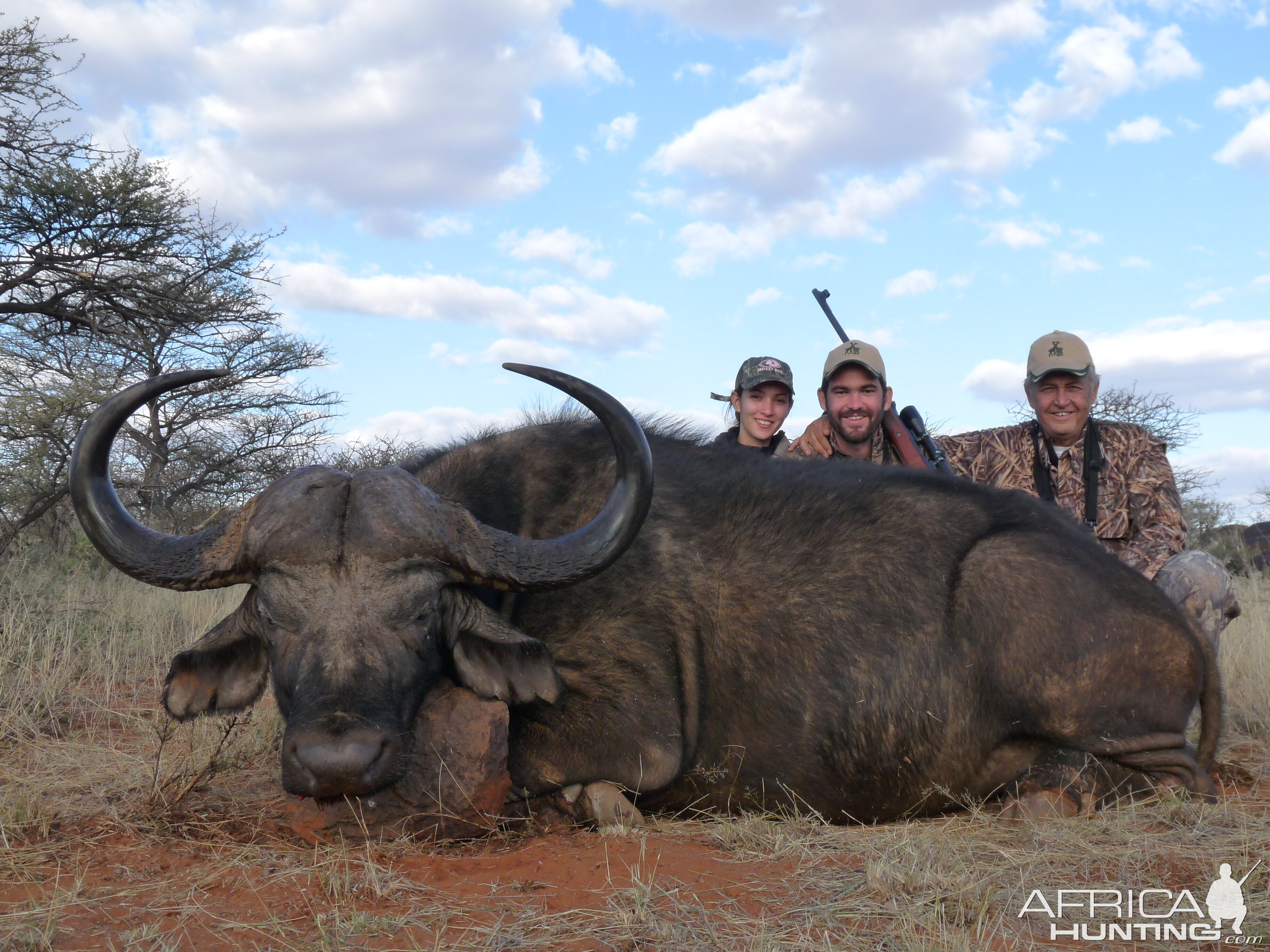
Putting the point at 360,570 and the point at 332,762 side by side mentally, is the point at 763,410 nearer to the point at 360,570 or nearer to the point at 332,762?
the point at 360,570

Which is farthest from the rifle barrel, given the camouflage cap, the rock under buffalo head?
the rock under buffalo head

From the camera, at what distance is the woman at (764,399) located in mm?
8820

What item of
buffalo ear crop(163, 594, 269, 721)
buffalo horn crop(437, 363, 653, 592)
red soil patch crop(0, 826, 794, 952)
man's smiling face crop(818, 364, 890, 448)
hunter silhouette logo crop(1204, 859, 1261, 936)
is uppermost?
man's smiling face crop(818, 364, 890, 448)

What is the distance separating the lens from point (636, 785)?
4.29m

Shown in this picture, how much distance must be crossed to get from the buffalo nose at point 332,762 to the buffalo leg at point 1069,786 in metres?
2.63

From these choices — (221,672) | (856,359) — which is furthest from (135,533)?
(856,359)

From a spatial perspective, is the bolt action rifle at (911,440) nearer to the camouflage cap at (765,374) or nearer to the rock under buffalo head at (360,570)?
the camouflage cap at (765,374)

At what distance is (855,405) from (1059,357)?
1.54m

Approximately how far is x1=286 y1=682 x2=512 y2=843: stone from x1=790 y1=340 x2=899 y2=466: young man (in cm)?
458

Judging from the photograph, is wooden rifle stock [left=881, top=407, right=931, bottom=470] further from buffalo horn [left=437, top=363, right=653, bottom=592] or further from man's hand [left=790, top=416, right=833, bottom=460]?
buffalo horn [left=437, top=363, right=653, bottom=592]

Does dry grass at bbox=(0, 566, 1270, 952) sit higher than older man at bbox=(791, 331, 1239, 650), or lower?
lower

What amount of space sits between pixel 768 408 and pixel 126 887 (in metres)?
6.61

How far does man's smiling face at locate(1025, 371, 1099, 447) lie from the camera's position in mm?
7297

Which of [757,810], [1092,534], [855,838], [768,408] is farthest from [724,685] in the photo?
[768,408]
